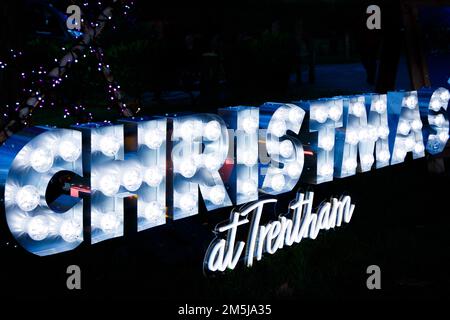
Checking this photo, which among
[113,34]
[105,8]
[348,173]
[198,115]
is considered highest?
[113,34]

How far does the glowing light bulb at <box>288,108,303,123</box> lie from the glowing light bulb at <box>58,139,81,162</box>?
72.9 inches

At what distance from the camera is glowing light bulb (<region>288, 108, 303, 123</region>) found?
19.0ft

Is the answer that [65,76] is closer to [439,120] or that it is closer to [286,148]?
[286,148]

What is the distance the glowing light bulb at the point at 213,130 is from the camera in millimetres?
5195

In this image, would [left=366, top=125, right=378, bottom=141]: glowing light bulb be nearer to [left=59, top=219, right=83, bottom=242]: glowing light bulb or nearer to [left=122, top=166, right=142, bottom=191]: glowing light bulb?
[left=122, top=166, right=142, bottom=191]: glowing light bulb

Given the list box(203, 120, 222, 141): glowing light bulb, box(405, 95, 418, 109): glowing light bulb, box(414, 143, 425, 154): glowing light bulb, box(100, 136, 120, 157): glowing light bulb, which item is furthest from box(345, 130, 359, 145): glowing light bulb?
box(100, 136, 120, 157): glowing light bulb

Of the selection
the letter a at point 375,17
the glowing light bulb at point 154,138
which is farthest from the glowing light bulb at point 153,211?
the letter a at point 375,17

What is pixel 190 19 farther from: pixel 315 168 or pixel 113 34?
pixel 315 168

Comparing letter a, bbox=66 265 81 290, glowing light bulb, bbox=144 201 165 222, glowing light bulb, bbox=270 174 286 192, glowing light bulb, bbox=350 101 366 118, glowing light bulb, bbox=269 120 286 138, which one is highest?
glowing light bulb, bbox=350 101 366 118

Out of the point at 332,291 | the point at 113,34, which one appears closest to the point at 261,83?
the point at 113,34

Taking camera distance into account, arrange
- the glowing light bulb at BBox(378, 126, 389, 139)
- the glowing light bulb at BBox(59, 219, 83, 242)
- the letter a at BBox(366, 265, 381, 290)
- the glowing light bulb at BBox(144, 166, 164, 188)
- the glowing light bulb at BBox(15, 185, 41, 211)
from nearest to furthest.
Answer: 1. the glowing light bulb at BBox(15, 185, 41, 211)
2. the glowing light bulb at BBox(59, 219, 83, 242)
3. the glowing light bulb at BBox(144, 166, 164, 188)
4. the letter a at BBox(366, 265, 381, 290)
5. the glowing light bulb at BBox(378, 126, 389, 139)

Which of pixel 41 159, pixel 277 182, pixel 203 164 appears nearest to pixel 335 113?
pixel 277 182

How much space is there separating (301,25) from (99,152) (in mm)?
20332

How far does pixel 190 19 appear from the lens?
2195 cm
